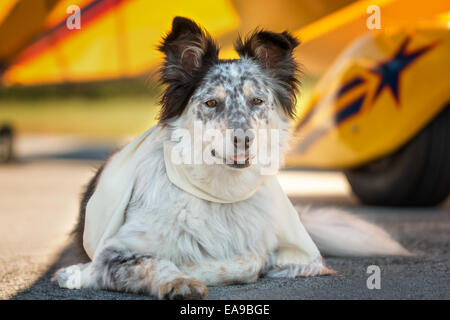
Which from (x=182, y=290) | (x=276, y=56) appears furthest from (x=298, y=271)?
(x=276, y=56)

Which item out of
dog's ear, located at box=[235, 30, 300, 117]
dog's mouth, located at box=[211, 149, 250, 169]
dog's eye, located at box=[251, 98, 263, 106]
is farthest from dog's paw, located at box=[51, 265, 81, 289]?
dog's ear, located at box=[235, 30, 300, 117]

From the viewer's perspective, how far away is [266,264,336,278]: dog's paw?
3768 millimetres

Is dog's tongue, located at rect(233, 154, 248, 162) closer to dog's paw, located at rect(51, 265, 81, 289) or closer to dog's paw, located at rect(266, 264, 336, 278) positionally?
dog's paw, located at rect(266, 264, 336, 278)

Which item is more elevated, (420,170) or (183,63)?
(183,63)

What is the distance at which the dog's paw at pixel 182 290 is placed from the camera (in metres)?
3.00

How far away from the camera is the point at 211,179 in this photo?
3.66 meters

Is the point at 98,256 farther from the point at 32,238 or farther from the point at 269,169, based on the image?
the point at 32,238

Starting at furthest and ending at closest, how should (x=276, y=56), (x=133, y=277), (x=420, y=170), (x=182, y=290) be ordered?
(x=420, y=170), (x=276, y=56), (x=133, y=277), (x=182, y=290)

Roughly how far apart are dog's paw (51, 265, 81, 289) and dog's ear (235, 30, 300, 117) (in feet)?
5.35

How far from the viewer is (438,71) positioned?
7.09 metres

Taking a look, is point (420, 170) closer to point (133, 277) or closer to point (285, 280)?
point (285, 280)

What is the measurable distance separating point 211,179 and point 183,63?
28.7 inches

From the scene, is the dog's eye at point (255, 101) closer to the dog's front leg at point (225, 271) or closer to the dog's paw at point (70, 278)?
the dog's front leg at point (225, 271)

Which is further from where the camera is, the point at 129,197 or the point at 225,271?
the point at 129,197
